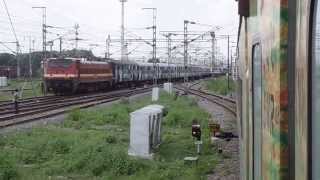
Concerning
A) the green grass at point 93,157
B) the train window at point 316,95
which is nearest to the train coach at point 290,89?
the train window at point 316,95

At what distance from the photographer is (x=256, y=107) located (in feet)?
12.6

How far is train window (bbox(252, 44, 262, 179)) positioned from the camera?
11.7 ft

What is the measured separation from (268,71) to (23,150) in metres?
13.6

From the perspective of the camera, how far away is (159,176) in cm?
1164

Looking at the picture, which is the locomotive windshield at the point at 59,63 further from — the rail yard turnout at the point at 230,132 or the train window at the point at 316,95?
the train window at the point at 316,95

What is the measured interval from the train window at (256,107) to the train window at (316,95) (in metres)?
1.16

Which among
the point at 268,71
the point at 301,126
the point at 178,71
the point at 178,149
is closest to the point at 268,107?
the point at 268,71

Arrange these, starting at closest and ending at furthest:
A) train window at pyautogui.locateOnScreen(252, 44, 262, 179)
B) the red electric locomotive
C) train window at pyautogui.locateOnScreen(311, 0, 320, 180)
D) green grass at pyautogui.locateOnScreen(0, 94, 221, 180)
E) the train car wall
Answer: train window at pyautogui.locateOnScreen(311, 0, 320, 180) < the train car wall < train window at pyautogui.locateOnScreen(252, 44, 262, 179) < green grass at pyautogui.locateOnScreen(0, 94, 221, 180) < the red electric locomotive

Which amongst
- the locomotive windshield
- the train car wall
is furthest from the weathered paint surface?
the locomotive windshield

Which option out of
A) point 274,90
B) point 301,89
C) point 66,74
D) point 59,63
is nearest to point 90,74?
point 59,63

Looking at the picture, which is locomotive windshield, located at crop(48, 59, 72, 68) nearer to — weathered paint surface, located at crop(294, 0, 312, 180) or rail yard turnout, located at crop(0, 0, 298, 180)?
rail yard turnout, located at crop(0, 0, 298, 180)

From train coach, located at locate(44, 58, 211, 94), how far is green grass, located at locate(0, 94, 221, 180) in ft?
83.4

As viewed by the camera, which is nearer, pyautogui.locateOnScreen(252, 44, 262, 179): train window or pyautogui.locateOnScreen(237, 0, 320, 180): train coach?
pyautogui.locateOnScreen(237, 0, 320, 180): train coach

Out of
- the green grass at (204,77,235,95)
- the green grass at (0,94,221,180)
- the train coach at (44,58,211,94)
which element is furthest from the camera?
the green grass at (204,77,235,95)
